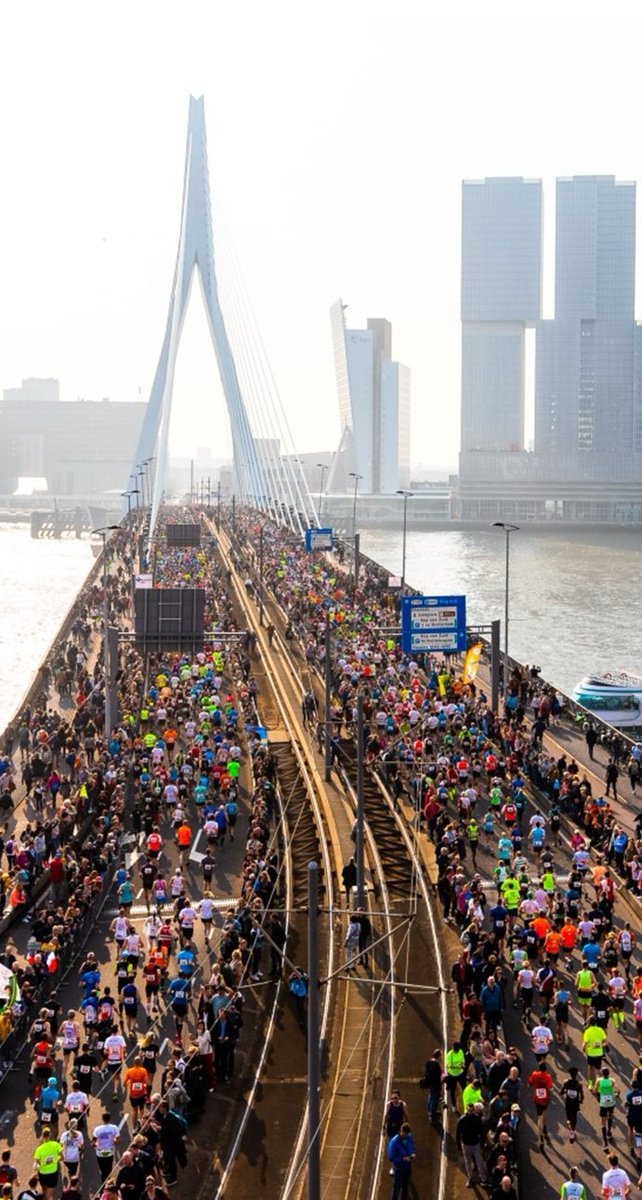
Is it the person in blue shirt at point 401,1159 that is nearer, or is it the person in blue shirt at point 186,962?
the person in blue shirt at point 401,1159

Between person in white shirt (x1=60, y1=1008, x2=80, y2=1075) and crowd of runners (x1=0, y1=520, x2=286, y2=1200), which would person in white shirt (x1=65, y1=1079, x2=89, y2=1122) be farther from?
person in white shirt (x1=60, y1=1008, x2=80, y2=1075)

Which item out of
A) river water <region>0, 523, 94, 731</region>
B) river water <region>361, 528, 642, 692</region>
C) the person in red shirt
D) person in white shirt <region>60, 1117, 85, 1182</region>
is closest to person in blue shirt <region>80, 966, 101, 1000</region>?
person in white shirt <region>60, 1117, 85, 1182</region>

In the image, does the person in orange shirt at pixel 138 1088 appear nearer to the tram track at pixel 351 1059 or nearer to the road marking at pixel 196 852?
the tram track at pixel 351 1059

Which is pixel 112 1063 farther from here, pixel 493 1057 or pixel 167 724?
pixel 167 724

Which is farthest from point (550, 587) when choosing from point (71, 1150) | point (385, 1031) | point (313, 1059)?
point (313, 1059)

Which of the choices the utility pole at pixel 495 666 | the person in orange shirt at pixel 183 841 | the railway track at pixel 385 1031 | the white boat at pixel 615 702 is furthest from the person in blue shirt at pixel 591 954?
the white boat at pixel 615 702

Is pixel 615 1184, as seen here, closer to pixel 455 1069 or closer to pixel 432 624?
pixel 455 1069

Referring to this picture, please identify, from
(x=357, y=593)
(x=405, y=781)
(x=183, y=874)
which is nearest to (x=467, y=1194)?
(x=183, y=874)
